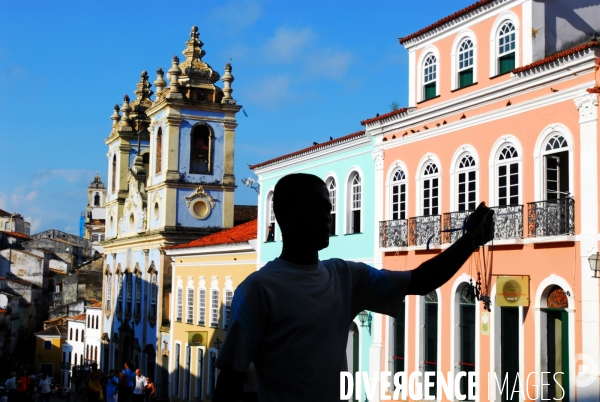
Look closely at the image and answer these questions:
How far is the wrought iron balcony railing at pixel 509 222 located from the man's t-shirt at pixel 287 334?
46.5ft

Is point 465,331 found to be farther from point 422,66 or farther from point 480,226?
point 480,226

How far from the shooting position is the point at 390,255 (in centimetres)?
2120

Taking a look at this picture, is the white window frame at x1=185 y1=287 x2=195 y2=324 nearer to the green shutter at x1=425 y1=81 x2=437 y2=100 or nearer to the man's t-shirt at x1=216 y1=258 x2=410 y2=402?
the green shutter at x1=425 y1=81 x2=437 y2=100

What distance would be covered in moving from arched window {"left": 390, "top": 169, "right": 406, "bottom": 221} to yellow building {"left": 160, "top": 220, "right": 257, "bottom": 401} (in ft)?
28.9

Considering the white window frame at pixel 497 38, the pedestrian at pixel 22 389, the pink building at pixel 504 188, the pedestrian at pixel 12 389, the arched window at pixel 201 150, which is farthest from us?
the arched window at pixel 201 150

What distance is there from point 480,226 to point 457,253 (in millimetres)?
124

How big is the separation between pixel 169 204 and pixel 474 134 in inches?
909

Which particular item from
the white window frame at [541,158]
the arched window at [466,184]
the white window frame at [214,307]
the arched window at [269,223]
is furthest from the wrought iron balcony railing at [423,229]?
the white window frame at [214,307]

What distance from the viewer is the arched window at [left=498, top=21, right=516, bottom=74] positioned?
17.9 m

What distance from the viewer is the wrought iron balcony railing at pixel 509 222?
16.9 metres

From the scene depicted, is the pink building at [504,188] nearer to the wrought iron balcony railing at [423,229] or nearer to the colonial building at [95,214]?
the wrought iron balcony railing at [423,229]

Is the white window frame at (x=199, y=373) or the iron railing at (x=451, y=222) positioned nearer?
the iron railing at (x=451, y=222)

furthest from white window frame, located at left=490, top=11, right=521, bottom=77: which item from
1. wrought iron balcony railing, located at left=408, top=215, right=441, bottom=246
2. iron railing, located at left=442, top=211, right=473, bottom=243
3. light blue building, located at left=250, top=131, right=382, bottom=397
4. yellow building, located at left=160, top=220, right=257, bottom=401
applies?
yellow building, located at left=160, top=220, right=257, bottom=401

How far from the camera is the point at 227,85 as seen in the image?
40.7 m
